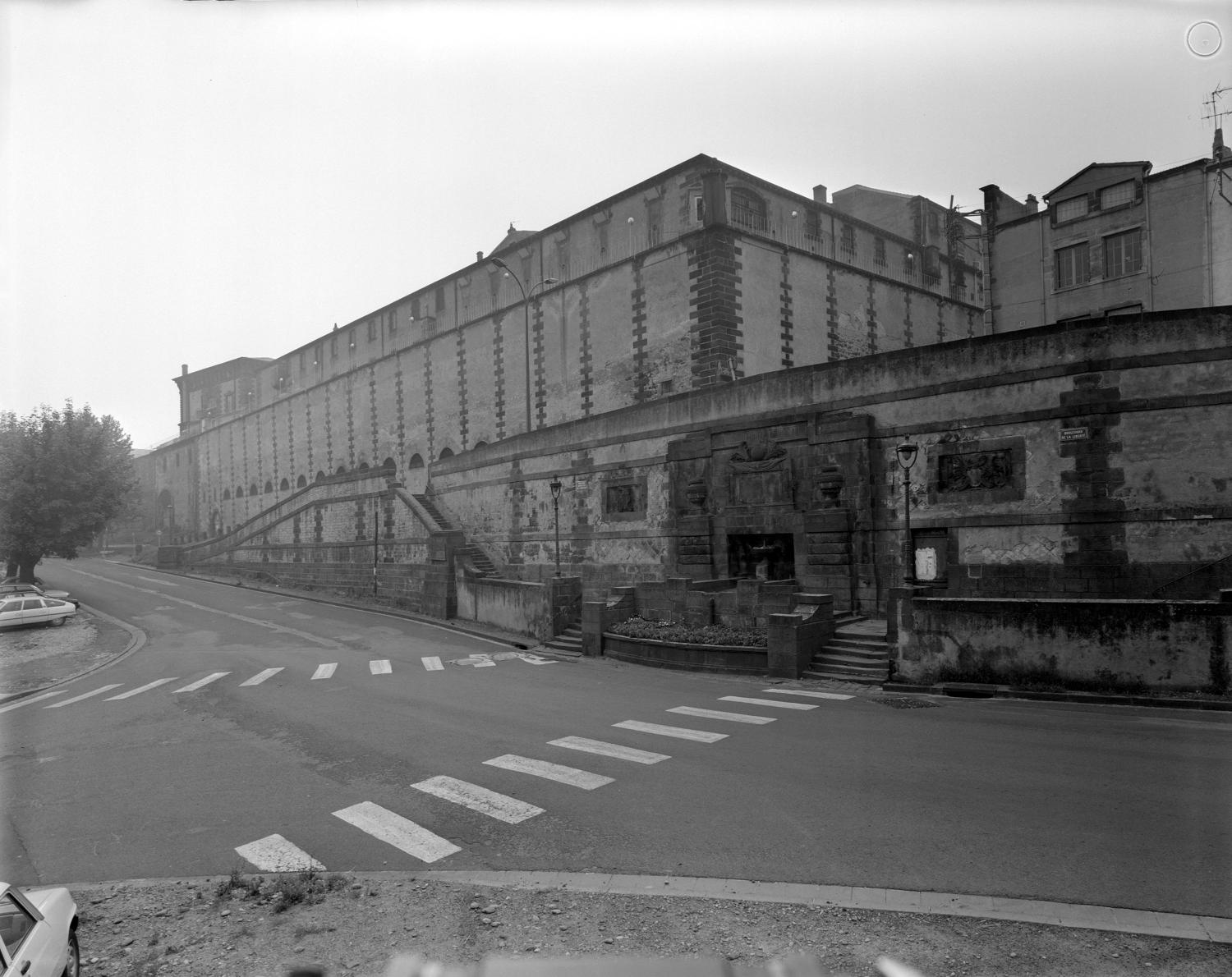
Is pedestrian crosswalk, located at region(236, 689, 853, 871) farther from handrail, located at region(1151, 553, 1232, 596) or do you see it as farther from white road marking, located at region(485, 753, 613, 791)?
handrail, located at region(1151, 553, 1232, 596)

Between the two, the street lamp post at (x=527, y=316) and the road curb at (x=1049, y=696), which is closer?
the road curb at (x=1049, y=696)

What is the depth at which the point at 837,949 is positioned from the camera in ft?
16.1

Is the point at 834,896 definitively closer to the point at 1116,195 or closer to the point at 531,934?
the point at 531,934

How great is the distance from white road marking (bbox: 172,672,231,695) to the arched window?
2463 centimetres

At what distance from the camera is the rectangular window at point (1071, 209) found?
30.4m

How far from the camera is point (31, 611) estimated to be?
2519 centimetres

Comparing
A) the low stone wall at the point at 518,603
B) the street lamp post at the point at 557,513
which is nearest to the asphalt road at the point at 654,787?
the low stone wall at the point at 518,603

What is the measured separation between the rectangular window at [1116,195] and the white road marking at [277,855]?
35.6 meters

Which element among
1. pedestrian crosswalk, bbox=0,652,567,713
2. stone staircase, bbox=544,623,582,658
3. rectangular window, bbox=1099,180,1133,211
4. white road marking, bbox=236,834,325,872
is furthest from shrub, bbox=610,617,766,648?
rectangular window, bbox=1099,180,1133,211

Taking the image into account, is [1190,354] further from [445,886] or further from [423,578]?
[423,578]

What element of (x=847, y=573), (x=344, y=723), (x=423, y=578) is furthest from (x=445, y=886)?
(x=423, y=578)

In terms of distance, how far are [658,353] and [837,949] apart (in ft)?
90.3

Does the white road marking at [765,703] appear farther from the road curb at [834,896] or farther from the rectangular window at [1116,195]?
the rectangular window at [1116,195]

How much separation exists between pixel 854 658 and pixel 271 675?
13659 mm
